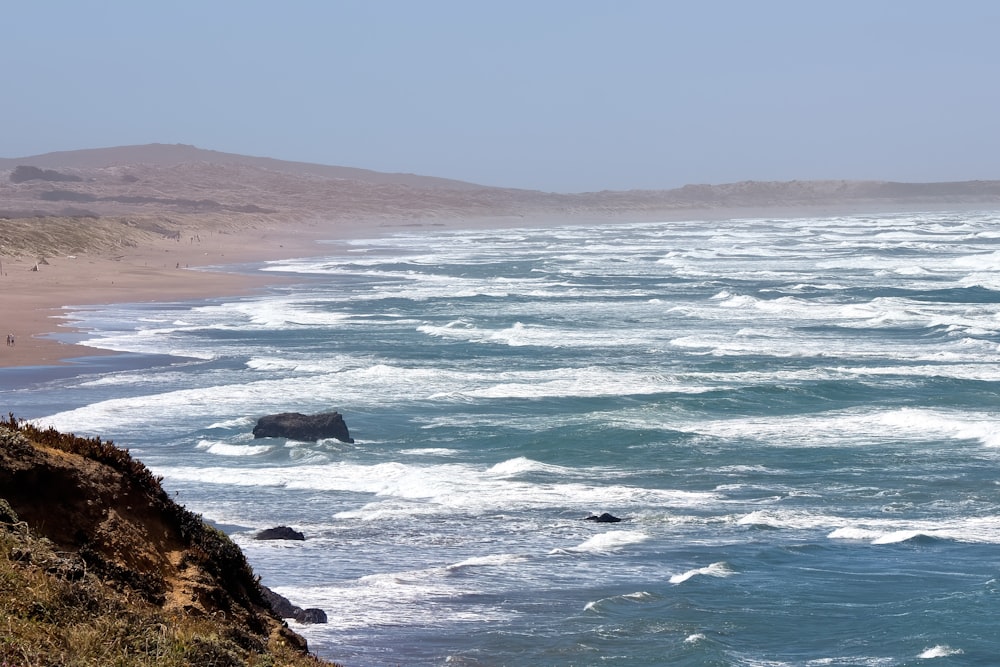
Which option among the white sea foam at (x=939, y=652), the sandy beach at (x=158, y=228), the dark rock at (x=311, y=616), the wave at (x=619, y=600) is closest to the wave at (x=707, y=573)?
the wave at (x=619, y=600)

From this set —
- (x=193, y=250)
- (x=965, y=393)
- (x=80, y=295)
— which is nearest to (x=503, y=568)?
(x=965, y=393)

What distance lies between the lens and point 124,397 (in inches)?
1156

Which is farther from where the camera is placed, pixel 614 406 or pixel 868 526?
pixel 614 406

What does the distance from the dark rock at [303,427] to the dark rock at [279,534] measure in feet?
21.7

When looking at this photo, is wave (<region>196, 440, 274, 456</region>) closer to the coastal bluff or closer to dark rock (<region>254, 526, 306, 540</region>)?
dark rock (<region>254, 526, 306, 540</region>)

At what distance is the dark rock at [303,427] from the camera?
24688 millimetres

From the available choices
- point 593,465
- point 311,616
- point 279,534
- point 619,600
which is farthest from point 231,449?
point 619,600

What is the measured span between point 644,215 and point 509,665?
187 meters

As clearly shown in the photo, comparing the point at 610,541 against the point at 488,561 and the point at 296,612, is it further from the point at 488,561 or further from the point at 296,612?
the point at 296,612

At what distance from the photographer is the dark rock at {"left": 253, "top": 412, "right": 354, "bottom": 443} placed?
24688mm

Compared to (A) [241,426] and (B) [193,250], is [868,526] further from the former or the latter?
(B) [193,250]

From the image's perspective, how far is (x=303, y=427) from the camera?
24.8m

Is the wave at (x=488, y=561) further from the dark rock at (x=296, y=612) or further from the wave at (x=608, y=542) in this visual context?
the dark rock at (x=296, y=612)

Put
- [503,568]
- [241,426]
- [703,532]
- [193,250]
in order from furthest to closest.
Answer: [193,250], [241,426], [703,532], [503,568]
